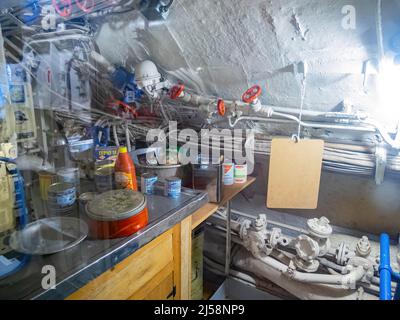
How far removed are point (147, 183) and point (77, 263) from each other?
0.43 meters

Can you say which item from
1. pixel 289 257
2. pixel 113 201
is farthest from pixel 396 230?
pixel 113 201

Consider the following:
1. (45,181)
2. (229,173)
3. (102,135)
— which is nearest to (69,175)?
(45,181)

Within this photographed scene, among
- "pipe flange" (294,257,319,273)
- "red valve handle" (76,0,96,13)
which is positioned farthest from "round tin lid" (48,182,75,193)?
"pipe flange" (294,257,319,273)

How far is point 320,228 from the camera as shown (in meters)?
1.22

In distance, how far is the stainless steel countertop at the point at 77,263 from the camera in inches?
21.2

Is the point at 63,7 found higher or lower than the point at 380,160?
higher

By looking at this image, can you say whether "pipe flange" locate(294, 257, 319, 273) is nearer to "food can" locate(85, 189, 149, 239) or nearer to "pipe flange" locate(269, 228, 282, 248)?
"pipe flange" locate(269, 228, 282, 248)

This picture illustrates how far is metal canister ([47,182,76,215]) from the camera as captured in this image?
804mm

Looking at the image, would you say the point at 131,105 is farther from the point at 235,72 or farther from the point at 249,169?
the point at 249,169

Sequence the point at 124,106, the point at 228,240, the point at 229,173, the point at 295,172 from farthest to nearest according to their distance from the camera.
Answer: the point at 228,240 → the point at 124,106 → the point at 229,173 → the point at 295,172

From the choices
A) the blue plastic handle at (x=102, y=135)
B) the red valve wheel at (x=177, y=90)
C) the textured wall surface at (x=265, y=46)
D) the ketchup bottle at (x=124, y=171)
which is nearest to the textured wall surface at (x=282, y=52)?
the textured wall surface at (x=265, y=46)

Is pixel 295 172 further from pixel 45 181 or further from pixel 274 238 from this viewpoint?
pixel 45 181

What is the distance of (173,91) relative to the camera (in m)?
1.26

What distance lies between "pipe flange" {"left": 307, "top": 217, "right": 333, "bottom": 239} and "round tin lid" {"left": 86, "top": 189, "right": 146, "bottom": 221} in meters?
0.87
